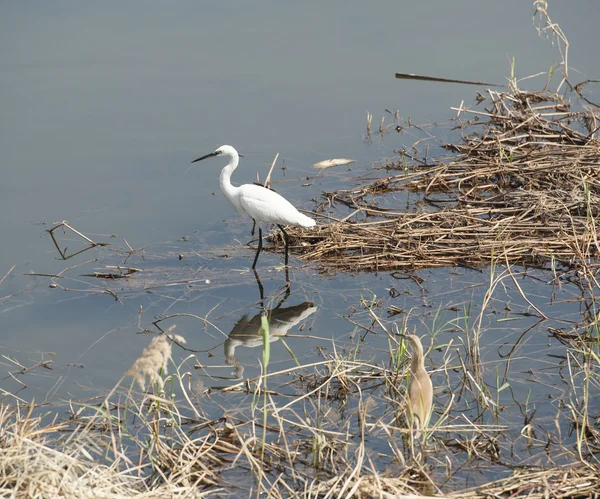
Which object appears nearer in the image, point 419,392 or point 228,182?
point 419,392

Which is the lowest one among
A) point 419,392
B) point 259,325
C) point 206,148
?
point 259,325

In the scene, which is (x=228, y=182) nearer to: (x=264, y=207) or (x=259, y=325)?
(x=264, y=207)

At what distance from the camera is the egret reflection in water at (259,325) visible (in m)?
5.15

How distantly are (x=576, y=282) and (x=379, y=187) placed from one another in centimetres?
225

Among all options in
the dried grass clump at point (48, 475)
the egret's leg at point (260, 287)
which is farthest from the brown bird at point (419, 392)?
the egret's leg at point (260, 287)

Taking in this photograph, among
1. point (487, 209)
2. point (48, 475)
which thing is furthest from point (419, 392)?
point (487, 209)

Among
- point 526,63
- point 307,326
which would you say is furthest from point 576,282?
point 526,63

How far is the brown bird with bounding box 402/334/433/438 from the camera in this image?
3744 millimetres

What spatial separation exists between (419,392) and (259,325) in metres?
1.90

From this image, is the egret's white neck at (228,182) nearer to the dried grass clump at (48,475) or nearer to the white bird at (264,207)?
the white bird at (264,207)

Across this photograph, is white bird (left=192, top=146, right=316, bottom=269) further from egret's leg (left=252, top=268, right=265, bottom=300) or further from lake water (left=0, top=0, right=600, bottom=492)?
lake water (left=0, top=0, right=600, bottom=492)

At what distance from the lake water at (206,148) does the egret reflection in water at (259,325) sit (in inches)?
2.3

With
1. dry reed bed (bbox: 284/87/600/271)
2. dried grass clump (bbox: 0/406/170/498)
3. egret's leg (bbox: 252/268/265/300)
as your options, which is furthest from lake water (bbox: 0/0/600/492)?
dried grass clump (bbox: 0/406/170/498)

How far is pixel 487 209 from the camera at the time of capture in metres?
6.55
